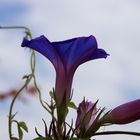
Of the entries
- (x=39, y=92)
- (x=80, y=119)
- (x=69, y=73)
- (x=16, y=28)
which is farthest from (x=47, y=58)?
(x=16, y=28)

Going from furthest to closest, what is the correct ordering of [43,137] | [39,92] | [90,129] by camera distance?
[39,92] < [90,129] < [43,137]

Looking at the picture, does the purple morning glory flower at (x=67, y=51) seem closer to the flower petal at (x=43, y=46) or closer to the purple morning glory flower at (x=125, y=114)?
the flower petal at (x=43, y=46)

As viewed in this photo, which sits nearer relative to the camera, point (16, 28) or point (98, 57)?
point (98, 57)

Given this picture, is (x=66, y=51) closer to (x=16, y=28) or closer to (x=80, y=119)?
(x=80, y=119)

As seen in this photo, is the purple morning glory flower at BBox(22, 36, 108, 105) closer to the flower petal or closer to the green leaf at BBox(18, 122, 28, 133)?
the flower petal

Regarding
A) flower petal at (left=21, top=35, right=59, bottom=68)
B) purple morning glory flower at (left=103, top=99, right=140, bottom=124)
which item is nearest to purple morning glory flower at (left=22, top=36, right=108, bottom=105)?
flower petal at (left=21, top=35, right=59, bottom=68)

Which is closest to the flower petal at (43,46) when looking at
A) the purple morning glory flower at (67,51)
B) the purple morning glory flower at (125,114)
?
the purple morning glory flower at (67,51)
